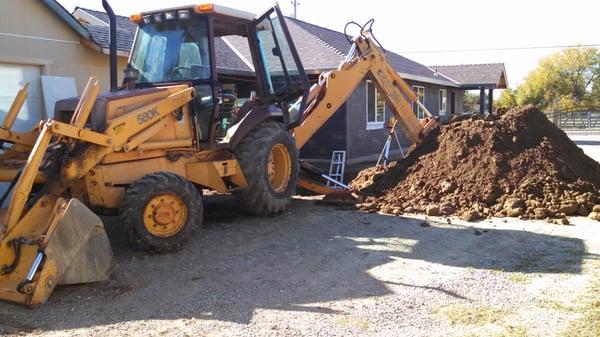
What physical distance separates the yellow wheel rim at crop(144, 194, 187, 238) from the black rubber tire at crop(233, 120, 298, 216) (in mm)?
1711

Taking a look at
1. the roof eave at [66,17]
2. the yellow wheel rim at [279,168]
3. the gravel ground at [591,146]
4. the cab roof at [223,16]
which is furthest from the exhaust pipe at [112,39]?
the gravel ground at [591,146]

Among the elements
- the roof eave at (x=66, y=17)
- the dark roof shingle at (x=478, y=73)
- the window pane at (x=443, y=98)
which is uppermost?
the dark roof shingle at (x=478, y=73)

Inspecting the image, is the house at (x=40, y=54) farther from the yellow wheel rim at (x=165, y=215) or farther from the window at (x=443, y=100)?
the window at (x=443, y=100)

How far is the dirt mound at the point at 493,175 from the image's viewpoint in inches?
355

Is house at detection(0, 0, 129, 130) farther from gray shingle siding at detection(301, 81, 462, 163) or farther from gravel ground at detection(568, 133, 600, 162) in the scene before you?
gravel ground at detection(568, 133, 600, 162)

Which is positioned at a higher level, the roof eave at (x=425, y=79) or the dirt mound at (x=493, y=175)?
the roof eave at (x=425, y=79)

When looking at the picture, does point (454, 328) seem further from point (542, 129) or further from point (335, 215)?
point (542, 129)

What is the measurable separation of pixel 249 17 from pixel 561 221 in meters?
5.25

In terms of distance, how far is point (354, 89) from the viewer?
36.1ft

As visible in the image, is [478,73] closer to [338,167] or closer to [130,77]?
[338,167]

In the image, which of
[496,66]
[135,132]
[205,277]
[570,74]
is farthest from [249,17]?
[570,74]

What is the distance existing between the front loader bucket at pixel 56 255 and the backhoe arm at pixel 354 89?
193 inches

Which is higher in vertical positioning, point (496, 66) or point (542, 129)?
point (496, 66)

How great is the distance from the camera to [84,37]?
11562 mm
